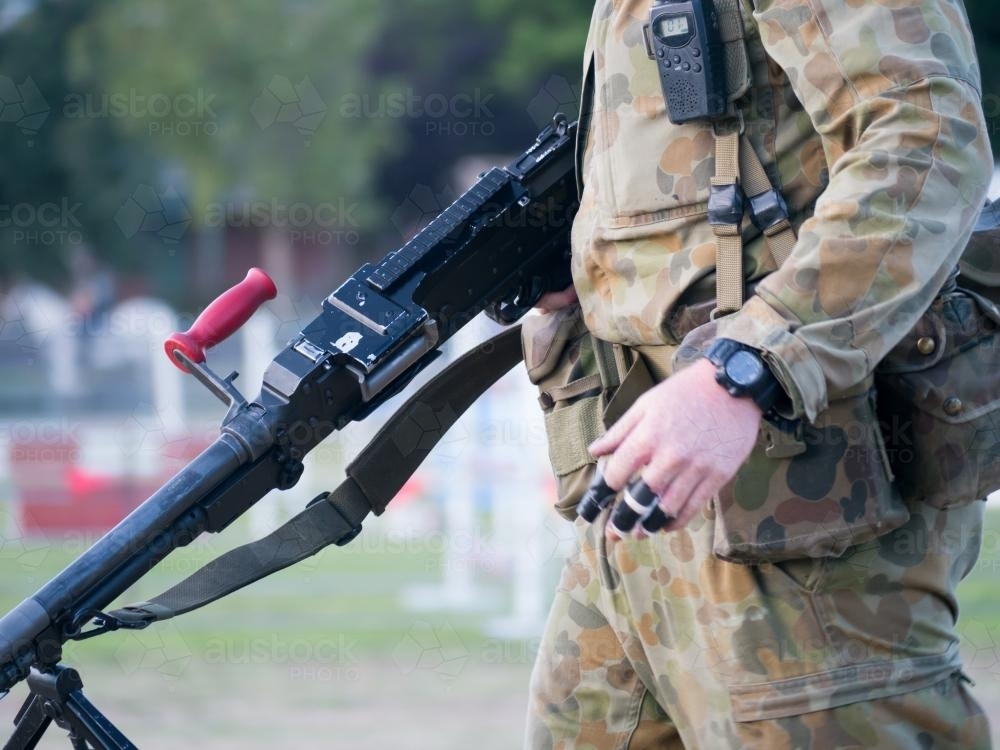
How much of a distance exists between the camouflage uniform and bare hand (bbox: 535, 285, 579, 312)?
0.91ft

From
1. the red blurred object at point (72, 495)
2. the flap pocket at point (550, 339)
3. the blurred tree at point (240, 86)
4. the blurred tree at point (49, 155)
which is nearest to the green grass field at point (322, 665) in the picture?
the red blurred object at point (72, 495)

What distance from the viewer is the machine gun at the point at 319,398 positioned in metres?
1.83

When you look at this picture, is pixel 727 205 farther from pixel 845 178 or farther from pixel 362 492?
pixel 362 492

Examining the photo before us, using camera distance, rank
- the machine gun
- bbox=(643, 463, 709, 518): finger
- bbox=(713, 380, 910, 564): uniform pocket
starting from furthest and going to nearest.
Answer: the machine gun
bbox=(713, 380, 910, 564): uniform pocket
bbox=(643, 463, 709, 518): finger

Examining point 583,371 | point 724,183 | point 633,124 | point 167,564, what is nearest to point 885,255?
point 724,183

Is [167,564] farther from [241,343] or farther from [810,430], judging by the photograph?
[810,430]

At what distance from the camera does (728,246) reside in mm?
1724

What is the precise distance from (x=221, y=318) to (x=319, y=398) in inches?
8.2

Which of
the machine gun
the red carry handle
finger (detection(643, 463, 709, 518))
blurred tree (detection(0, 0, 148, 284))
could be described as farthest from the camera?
blurred tree (detection(0, 0, 148, 284))

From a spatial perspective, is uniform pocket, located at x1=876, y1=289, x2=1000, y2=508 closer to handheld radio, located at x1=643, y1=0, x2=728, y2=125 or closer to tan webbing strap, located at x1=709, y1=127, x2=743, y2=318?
tan webbing strap, located at x1=709, y1=127, x2=743, y2=318

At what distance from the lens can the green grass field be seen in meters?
4.70

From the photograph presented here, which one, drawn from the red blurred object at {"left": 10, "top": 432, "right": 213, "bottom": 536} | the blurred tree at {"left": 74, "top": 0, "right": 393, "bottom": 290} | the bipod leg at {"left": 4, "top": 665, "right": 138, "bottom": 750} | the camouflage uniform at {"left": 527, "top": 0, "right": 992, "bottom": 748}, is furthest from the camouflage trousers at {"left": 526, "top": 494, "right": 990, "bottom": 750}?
the blurred tree at {"left": 74, "top": 0, "right": 393, "bottom": 290}

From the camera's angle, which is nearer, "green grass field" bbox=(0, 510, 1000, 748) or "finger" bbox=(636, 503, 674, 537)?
"finger" bbox=(636, 503, 674, 537)

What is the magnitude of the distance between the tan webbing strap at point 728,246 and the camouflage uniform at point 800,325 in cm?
3
